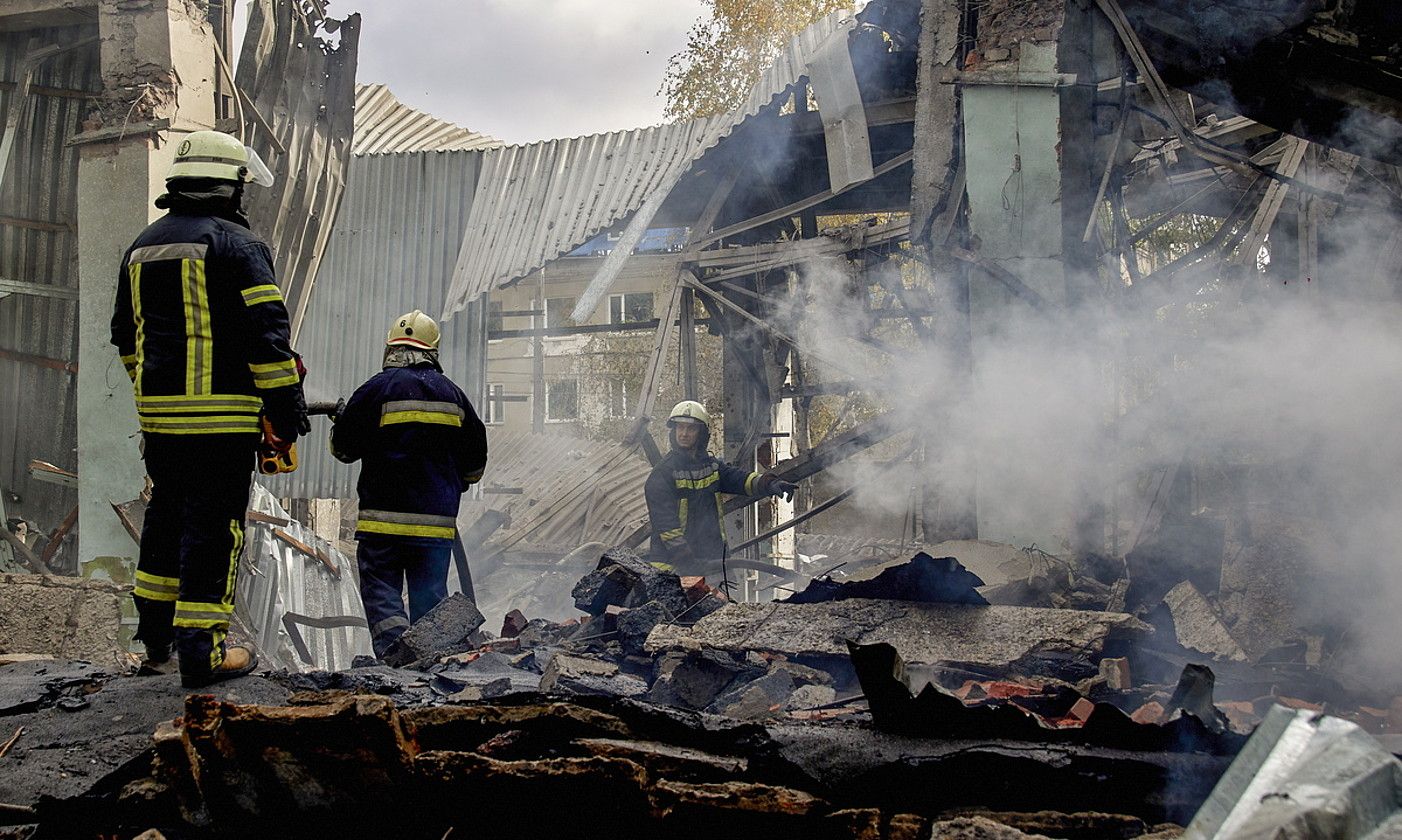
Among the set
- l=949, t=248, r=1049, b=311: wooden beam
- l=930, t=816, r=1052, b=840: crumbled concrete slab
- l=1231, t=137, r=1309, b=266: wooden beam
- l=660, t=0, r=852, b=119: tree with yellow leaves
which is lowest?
l=930, t=816, r=1052, b=840: crumbled concrete slab

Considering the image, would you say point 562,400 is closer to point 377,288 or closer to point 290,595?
point 377,288

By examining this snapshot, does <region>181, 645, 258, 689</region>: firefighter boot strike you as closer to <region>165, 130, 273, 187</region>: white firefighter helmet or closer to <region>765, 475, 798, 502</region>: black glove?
<region>165, 130, 273, 187</region>: white firefighter helmet

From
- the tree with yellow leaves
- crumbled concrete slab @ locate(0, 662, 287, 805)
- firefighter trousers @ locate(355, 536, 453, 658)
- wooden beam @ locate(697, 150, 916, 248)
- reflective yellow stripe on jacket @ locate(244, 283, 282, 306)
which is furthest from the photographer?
the tree with yellow leaves

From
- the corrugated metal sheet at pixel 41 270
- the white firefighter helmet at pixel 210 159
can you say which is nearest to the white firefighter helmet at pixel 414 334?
the white firefighter helmet at pixel 210 159

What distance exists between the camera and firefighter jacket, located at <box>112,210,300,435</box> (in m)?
4.12

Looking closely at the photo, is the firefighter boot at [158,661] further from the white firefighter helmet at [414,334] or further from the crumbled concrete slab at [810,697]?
the crumbled concrete slab at [810,697]

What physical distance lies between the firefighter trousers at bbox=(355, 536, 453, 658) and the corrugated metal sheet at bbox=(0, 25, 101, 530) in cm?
364

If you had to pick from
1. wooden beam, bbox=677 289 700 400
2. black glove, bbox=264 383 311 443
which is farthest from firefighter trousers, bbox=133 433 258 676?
wooden beam, bbox=677 289 700 400

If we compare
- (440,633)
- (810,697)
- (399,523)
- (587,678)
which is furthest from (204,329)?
(810,697)

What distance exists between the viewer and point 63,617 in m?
6.02

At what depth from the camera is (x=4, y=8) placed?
24.2ft

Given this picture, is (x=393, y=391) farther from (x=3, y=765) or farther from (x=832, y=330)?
(x=832, y=330)

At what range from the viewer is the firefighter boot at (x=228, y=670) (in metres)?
4.07

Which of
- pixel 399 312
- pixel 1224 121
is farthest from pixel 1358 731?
pixel 399 312
